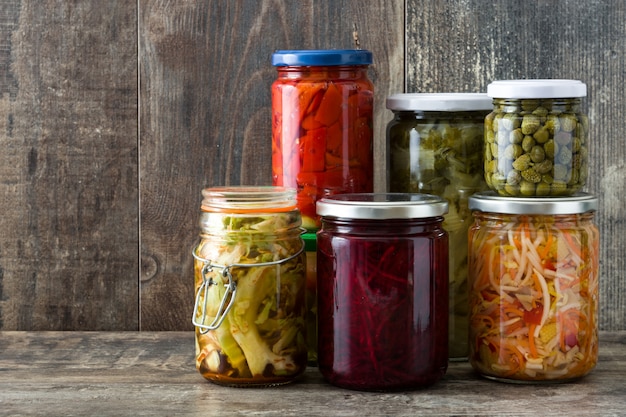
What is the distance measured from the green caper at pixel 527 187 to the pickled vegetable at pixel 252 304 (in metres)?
0.27

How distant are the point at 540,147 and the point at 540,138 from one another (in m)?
0.01

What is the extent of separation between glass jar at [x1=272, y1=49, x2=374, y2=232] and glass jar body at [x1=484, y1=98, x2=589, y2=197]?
18 centimetres

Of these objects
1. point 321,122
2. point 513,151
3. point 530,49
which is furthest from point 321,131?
point 530,49

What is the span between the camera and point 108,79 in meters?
1.34

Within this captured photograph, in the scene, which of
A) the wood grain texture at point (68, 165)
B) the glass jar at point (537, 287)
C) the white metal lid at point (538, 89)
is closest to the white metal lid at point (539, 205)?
the glass jar at point (537, 287)

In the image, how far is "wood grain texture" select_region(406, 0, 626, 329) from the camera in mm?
1309

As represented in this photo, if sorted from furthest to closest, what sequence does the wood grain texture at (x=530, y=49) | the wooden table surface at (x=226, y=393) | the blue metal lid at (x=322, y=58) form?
1. the wood grain texture at (x=530, y=49)
2. the blue metal lid at (x=322, y=58)
3. the wooden table surface at (x=226, y=393)

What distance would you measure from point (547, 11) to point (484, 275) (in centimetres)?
45

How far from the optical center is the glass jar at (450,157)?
44.7 inches

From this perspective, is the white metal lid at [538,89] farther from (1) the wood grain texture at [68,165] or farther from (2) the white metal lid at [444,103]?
(1) the wood grain texture at [68,165]

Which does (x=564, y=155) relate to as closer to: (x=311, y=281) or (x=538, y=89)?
(x=538, y=89)

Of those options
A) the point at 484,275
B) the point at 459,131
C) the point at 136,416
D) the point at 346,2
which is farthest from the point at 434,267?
the point at 346,2

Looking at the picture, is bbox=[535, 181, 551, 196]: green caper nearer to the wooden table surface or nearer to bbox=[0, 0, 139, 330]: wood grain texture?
the wooden table surface

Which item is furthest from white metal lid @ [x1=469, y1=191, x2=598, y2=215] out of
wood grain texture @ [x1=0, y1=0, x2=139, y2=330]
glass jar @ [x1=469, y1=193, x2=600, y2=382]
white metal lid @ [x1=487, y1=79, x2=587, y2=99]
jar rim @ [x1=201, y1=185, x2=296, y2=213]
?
wood grain texture @ [x1=0, y1=0, x2=139, y2=330]
